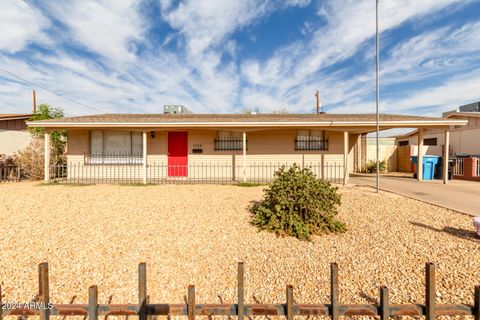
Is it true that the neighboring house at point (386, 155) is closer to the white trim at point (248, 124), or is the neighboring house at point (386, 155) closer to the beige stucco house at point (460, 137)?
the beige stucco house at point (460, 137)

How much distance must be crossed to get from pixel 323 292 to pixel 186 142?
10.5m

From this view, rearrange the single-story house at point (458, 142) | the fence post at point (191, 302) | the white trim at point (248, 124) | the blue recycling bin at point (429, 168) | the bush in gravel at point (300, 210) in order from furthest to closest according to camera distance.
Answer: the single-story house at point (458, 142) → the blue recycling bin at point (429, 168) → the white trim at point (248, 124) → the bush in gravel at point (300, 210) → the fence post at point (191, 302)

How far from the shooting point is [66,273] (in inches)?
134

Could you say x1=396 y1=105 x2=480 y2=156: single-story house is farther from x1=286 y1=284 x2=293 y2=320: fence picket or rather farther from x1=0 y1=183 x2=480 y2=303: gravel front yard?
x1=286 y1=284 x2=293 y2=320: fence picket

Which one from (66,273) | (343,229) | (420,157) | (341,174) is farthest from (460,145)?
(66,273)

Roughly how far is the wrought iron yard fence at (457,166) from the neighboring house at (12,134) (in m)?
29.1

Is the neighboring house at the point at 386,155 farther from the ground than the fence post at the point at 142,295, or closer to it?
farther from the ground

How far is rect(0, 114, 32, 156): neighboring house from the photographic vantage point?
59.9 ft

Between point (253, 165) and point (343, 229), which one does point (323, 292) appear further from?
point (253, 165)

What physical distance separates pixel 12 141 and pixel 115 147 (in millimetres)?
13158

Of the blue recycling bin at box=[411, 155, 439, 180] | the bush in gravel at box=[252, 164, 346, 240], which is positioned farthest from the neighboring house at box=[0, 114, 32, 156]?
the blue recycling bin at box=[411, 155, 439, 180]

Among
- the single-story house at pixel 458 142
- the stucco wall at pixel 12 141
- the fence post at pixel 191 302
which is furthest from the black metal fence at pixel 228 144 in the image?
the stucco wall at pixel 12 141

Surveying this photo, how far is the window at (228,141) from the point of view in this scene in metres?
12.5

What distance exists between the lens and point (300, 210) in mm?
4859
